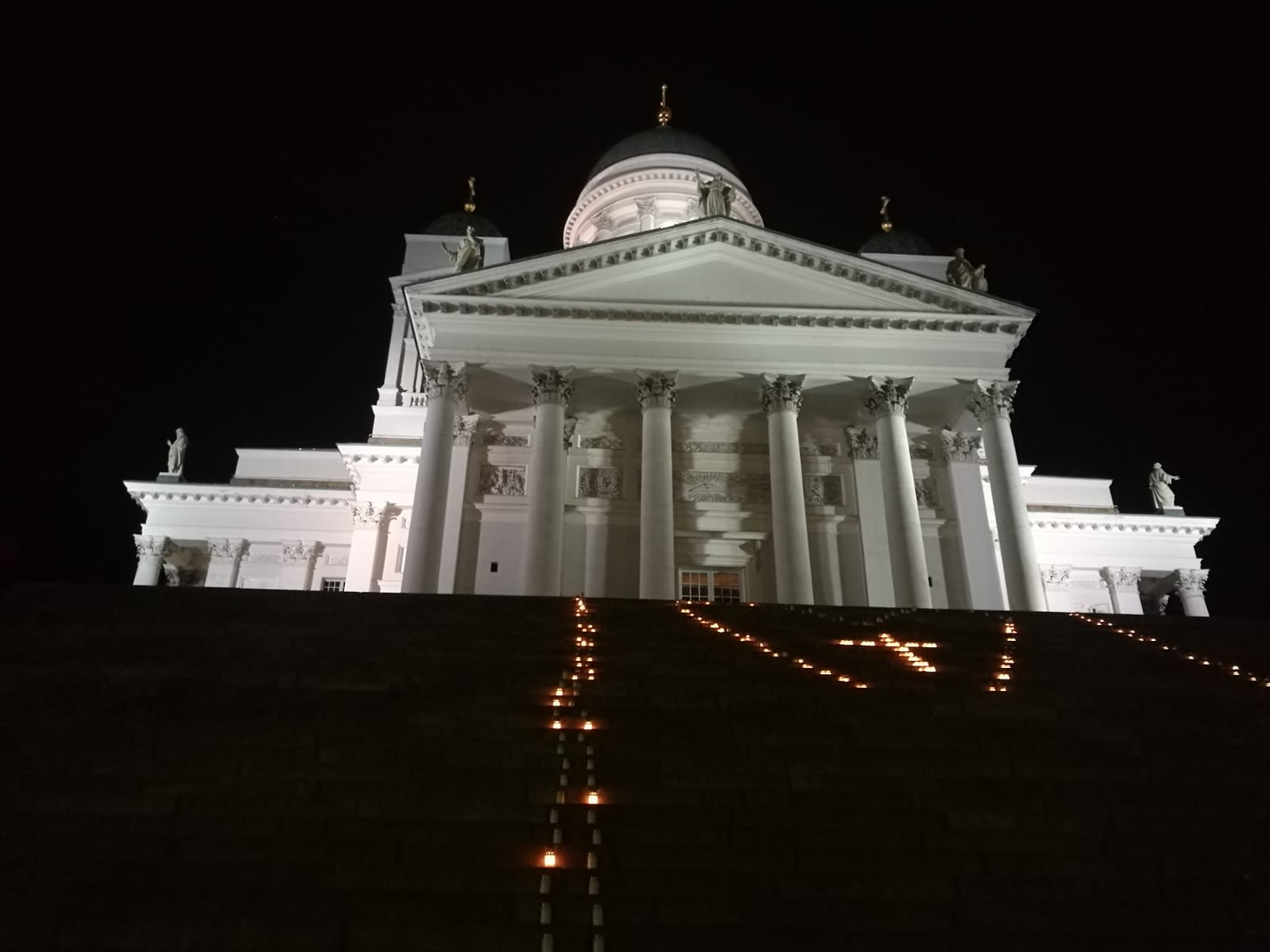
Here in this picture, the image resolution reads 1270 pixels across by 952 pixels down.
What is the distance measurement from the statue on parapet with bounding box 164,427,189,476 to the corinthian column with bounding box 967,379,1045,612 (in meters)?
27.6

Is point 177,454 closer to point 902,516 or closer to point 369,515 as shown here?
point 369,515

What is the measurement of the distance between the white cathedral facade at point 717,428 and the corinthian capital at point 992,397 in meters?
0.05

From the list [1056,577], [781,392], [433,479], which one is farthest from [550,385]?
[1056,577]

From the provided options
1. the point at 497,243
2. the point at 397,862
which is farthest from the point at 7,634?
the point at 497,243

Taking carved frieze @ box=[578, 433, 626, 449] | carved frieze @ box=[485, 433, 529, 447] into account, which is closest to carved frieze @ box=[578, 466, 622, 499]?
carved frieze @ box=[578, 433, 626, 449]

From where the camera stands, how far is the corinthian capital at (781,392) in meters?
21.5

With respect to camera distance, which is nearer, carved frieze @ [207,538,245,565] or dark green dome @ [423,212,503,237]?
carved frieze @ [207,538,245,565]

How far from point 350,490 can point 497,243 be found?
13744mm

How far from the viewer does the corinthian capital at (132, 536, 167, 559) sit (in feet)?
99.0

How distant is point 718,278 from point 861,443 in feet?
20.1

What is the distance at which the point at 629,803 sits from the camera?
695 cm

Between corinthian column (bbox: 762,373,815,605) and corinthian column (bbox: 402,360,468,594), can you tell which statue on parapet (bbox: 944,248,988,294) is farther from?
corinthian column (bbox: 402,360,468,594)

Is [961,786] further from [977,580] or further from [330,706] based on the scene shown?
[977,580]

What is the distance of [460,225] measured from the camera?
1539 inches
